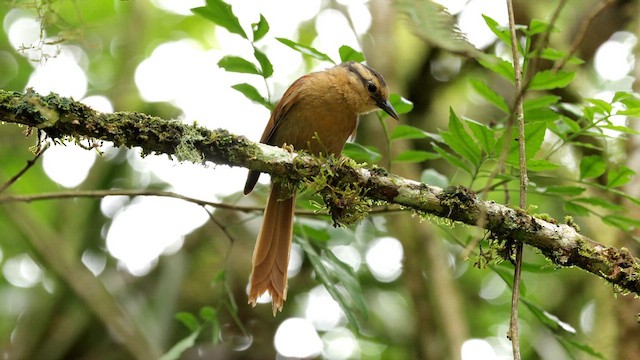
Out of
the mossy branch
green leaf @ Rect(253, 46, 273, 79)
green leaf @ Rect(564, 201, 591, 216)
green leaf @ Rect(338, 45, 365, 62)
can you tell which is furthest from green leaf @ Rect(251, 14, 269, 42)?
green leaf @ Rect(564, 201, 591, 216)

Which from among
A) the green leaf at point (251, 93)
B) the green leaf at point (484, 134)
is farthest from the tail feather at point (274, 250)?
the green leaf at point (484, 134)

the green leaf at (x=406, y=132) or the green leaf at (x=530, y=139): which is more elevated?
the green leaf at (x=530, y=139)

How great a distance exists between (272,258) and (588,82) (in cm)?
295

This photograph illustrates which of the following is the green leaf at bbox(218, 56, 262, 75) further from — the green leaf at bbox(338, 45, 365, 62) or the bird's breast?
the bird's breast

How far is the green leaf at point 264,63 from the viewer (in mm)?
2785

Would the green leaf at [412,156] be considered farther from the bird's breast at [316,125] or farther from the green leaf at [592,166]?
the green leaf at [592,166]

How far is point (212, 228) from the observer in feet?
16.4

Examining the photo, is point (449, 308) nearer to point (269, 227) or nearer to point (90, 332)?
point (269, 227)

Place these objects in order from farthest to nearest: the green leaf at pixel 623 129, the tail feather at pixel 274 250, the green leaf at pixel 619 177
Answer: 1. the tail feather at pixel 274 250
2. the green leaf at pixel 619 177
3. the green leaf at pixel 623 129

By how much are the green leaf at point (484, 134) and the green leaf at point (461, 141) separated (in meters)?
0.06

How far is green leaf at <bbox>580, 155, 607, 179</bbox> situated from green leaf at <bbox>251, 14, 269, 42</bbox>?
1.32m

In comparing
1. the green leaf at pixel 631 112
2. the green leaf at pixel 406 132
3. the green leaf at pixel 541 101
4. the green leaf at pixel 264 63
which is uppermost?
the green leaf at pixel 631 112

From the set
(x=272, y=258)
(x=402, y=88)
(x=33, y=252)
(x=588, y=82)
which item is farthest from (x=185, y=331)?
(x=588, y=82)

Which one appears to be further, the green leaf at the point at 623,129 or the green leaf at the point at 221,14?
the green leaf at the point at 221,14
